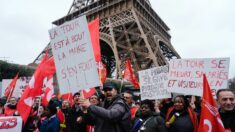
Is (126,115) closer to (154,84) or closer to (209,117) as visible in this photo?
(209,117)

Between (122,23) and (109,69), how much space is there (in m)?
8.97

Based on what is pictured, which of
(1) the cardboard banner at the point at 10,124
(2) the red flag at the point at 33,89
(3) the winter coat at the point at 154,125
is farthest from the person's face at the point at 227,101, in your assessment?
(2) the red flag at the point at 33,89

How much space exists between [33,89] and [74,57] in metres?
1.50

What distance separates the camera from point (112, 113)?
8.84 ft

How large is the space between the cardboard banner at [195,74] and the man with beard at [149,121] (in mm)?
866

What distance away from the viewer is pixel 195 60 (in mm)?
4672

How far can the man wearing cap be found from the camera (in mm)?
2652

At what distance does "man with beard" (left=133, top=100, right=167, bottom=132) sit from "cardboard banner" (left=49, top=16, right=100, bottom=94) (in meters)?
0.99

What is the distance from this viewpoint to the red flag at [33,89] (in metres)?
4.08

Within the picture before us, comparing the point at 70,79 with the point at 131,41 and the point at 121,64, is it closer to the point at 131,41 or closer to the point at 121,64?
the point at 121,64

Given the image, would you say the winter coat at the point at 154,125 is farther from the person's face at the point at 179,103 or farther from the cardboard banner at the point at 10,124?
the cardboard banner at the point at 10,124

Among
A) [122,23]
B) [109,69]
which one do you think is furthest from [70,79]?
[109,69]

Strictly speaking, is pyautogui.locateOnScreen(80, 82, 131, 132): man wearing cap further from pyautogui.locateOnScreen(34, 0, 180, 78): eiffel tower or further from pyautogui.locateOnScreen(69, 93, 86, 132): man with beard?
pyautogui.locateOnScreen(34, 0, 180, 78): eiffel tower

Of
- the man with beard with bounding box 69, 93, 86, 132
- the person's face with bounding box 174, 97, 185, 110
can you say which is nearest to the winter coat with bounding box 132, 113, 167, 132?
the person's face with bounding box 174, 97, 185, 110
